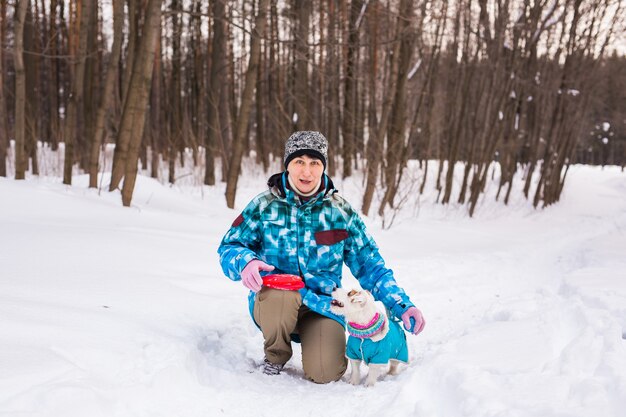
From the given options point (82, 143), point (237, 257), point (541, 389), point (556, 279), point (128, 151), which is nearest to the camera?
point (541, 389)

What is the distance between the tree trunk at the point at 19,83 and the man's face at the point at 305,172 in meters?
7.13

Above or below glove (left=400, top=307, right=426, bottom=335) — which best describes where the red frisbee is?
above

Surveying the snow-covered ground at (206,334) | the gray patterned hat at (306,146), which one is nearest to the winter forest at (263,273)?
the snow-covered ground at (206,334)

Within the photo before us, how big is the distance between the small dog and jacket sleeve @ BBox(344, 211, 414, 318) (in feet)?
0.77

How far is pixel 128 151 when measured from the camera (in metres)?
8.14

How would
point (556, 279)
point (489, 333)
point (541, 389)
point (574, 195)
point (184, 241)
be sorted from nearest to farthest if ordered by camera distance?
point (541, 389) → point (489, 333) → point (184, 241) → point (556, 279) → point (574, 195)

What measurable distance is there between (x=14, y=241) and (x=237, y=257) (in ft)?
9.13

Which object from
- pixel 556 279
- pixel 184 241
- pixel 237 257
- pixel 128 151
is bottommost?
pixel 556 279

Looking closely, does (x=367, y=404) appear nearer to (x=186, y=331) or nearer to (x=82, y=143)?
(x=186, y=331)

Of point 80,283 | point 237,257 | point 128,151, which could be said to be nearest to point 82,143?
point 128,151

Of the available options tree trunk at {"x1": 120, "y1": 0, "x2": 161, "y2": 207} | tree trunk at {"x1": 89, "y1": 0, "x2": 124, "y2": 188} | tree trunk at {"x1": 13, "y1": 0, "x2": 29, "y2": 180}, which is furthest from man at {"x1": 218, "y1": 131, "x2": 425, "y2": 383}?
tree trunk at {"x1": 13, "y1": 0, "x2": 29, "y2": 180}

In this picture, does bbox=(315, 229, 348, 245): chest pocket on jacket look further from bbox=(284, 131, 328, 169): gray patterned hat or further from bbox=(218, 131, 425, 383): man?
bbox=(284, 131, 328, 169): gray patterned hat

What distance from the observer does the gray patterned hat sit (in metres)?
3.21

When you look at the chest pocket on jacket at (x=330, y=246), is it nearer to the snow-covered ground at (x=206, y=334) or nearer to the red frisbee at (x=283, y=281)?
the red frisbee at (x=283, y=281)
